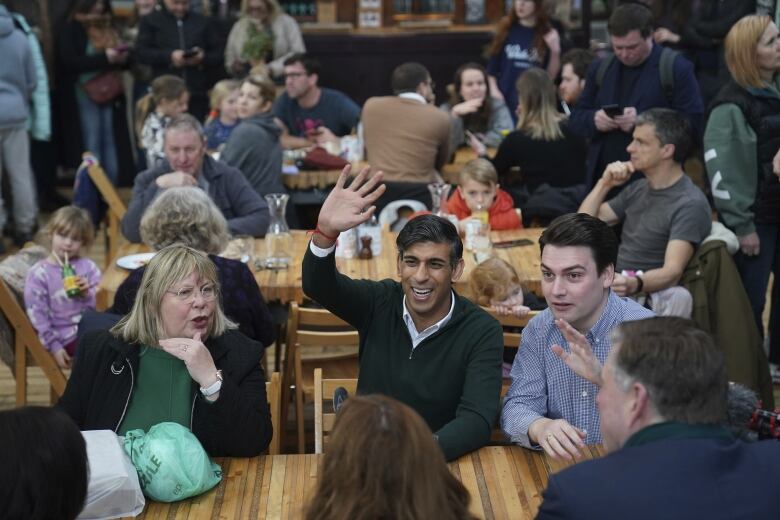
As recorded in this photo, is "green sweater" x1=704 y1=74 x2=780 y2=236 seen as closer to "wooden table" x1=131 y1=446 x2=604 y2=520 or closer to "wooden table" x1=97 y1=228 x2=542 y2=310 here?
A: "wooden table" x1=97 y1=228 x2=542 y2=310

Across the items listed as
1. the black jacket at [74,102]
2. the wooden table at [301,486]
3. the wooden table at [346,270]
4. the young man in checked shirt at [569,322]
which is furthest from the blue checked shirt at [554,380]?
the black jacket at [74,102]

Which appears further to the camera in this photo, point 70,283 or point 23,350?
point 70,283

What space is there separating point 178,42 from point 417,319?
6.64 meters

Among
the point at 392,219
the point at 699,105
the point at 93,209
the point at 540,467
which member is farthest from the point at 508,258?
the point at 93,209

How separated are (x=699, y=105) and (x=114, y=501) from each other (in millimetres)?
4379

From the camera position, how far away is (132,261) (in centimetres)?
524

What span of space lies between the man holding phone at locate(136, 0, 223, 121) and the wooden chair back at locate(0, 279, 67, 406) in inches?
189

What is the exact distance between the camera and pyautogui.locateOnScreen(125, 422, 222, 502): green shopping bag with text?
9.51ft

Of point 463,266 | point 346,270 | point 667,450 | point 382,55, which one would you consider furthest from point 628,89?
point 382,55

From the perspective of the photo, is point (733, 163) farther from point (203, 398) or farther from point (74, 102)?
point (74, 102)

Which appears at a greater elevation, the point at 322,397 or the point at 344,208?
the point at 344,208

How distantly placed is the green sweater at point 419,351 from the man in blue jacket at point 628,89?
2908mm

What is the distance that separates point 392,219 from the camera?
20.4 feet

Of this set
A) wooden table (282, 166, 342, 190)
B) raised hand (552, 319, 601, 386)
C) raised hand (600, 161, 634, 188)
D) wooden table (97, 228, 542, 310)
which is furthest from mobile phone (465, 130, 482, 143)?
raised hand (552, 319, 601, 386)
